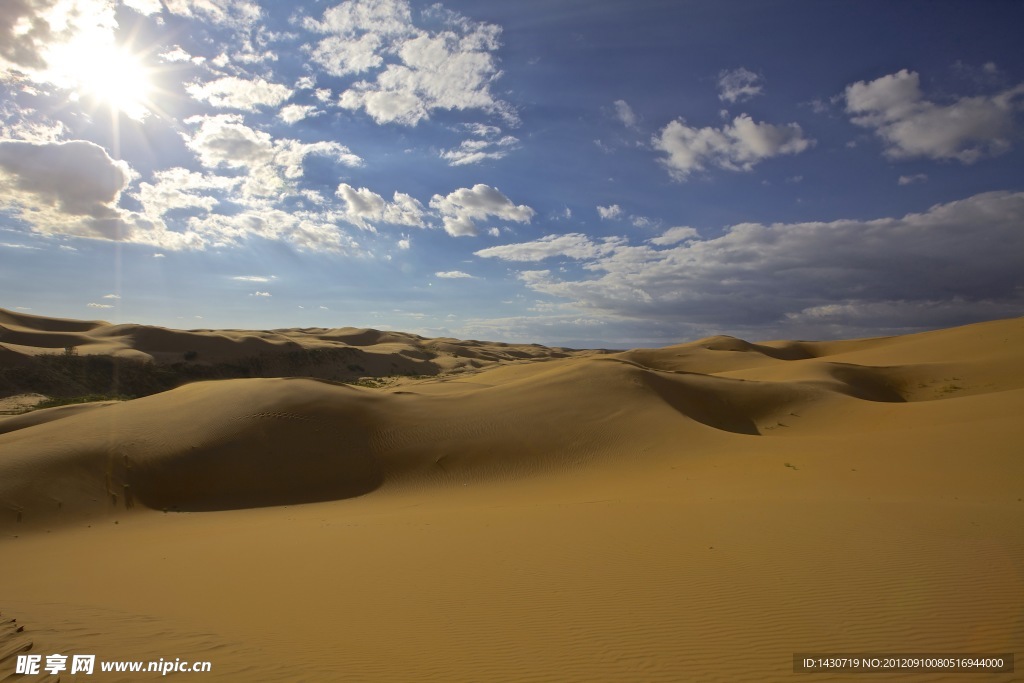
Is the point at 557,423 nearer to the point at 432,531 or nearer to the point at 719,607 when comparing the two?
the point at 432,531

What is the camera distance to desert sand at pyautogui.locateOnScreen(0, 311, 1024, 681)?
5.55m

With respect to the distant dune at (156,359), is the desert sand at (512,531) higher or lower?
lower

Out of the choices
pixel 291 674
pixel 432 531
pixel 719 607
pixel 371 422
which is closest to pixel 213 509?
pixel 371 422

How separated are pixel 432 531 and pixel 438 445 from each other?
766 cm

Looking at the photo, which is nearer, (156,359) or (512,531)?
(512,531)

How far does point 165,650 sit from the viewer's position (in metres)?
5.53

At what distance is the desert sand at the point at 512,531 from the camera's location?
5.55 m

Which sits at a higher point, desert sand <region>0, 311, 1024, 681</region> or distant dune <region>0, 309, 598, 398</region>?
distant dune <region>0, 309, 598, 398</region>

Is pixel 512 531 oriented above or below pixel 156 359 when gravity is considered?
below

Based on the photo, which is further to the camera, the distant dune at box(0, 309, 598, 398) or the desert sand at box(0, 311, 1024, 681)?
the distant dune at box(0, 309, 598, 398)

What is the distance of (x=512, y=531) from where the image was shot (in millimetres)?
9750

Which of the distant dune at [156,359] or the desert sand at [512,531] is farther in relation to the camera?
the distant dune at [156,359]

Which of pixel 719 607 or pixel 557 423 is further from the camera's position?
pixel 557 423

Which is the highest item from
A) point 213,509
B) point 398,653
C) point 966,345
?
point 966,345
